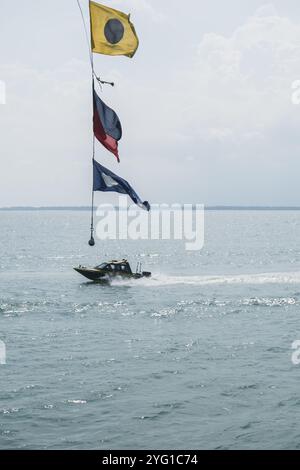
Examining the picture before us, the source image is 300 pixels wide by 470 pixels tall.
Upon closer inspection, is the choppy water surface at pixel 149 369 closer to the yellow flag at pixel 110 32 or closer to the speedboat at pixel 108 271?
the speedboat at pixel 108 271

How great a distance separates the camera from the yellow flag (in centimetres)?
2323

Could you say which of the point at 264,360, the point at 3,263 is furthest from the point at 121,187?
the point at 3,263

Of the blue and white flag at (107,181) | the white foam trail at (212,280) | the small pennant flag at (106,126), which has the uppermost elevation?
the small pennant flag at (106,126)

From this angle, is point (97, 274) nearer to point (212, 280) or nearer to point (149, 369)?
point (212, 280)

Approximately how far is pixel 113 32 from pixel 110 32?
0.12m

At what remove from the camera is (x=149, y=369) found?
27625 millimetres

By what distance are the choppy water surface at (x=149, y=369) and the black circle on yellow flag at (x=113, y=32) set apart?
546 inches

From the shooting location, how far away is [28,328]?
36344 mm

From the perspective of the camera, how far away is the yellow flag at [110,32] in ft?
76.2

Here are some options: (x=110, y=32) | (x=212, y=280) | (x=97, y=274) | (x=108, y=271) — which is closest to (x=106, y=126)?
(x=110, y=32)

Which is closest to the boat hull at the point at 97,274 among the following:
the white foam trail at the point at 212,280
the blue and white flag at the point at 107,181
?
the white foam trail at the point at 212,280

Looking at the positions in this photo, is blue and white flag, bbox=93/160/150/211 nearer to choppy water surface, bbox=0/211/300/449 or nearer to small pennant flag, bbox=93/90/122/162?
small pennant flag, bbox=93/90/122/162

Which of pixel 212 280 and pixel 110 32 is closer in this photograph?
pixel 110 32

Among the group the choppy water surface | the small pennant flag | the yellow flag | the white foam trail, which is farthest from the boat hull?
the yellow flag
